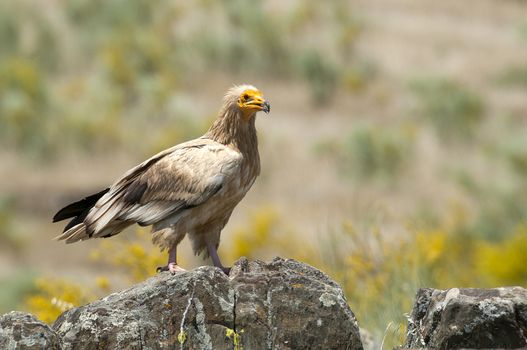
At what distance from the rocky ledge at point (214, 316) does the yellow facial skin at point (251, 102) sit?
198cm

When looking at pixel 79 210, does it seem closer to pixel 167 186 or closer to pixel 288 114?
pixel 167 186

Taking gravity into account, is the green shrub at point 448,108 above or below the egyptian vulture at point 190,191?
above

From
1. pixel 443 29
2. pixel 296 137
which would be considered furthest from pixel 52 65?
pixel 443 29

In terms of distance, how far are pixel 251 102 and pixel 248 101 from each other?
0.12ft

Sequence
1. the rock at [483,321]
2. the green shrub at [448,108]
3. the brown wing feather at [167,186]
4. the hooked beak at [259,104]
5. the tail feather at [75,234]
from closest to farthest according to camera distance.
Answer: the rock at [483,321], the brown wing feather at [167,186], the hooked beak at [259,104], the tail feather at [75,234], the green shrub at [448,108]

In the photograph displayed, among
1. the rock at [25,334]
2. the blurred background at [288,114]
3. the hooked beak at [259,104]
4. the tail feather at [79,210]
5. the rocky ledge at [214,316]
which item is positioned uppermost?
the blurred background at [288,114]

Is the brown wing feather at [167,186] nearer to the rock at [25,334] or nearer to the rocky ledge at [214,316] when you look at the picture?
the rocky ledge at [214,316]

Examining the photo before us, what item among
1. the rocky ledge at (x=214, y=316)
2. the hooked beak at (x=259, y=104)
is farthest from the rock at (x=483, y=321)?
the hooked beak at (x=259, y=104)

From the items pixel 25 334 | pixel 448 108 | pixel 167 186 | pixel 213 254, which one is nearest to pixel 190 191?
pixel 167 186

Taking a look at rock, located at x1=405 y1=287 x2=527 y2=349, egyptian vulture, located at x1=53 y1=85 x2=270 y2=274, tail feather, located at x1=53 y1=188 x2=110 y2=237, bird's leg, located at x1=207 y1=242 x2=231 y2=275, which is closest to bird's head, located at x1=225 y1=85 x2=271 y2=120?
egyptian vulture, located at x1=53 y1=85 x2=270 y2=274

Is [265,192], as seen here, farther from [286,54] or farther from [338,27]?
[338,27]

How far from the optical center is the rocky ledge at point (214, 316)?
530cm

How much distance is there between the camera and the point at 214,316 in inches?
213

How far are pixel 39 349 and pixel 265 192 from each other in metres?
20.2
